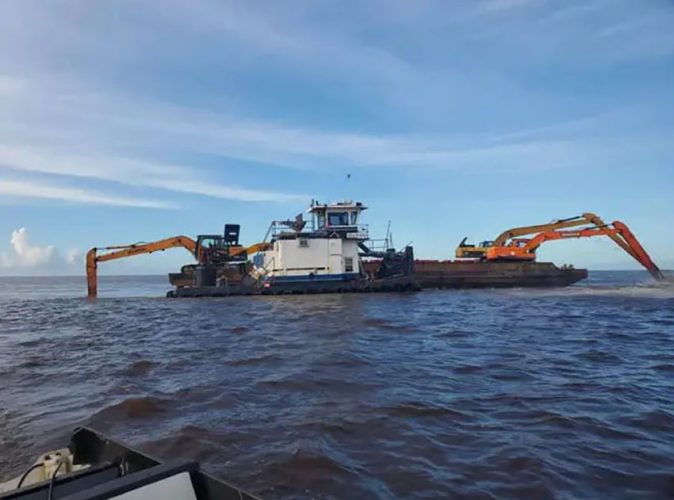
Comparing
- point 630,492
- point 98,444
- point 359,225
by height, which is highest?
point 359,225

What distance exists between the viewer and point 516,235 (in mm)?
40250

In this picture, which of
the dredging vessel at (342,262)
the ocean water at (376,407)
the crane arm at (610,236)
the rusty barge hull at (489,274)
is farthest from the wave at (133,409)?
the crane arm at (610,236)

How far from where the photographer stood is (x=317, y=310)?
64.6 feet

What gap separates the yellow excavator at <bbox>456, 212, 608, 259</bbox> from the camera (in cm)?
3809

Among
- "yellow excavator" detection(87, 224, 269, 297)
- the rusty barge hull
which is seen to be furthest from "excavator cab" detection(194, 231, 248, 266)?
the rusty barge hull

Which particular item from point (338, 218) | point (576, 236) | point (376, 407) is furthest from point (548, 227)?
point (376, 407)

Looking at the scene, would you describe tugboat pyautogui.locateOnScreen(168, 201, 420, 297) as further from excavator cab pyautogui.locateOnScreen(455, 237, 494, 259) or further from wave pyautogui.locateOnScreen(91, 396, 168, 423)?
wave pyautogui.locateOnScreen(91, 396, 168, 423)

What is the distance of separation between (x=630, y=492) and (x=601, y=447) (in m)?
0.91

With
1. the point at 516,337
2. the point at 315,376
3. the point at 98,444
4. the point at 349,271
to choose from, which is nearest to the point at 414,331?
the point at 516,337

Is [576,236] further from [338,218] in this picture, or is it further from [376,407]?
[376,407]

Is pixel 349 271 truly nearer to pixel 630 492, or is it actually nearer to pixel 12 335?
pixel 12 335

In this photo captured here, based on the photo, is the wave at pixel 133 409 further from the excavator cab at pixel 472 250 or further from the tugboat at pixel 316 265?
the excavator cab at pixel 472 250

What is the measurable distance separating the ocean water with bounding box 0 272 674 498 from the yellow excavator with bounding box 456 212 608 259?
88.7 ft

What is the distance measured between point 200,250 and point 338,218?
9832mm
